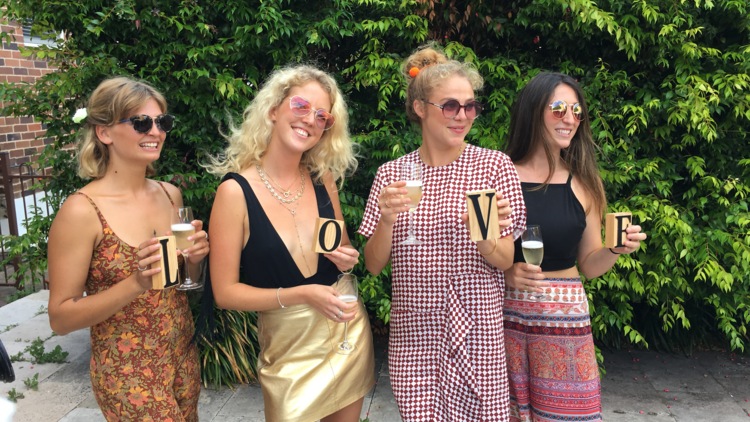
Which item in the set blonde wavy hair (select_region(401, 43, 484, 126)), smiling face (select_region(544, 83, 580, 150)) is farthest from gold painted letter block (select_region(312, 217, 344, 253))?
smiling face (select_region(544, 83, 580, 150))

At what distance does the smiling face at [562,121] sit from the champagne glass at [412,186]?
74 cm

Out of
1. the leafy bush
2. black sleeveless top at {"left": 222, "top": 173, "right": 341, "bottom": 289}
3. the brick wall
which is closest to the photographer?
black sleeveless top at {"left": 222, "top": 173, "right": 341, "bottom": 289}

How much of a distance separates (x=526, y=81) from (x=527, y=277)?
2288 millimetres

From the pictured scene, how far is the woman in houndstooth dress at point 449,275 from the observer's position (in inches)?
89.7

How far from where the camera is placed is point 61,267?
2033 mm

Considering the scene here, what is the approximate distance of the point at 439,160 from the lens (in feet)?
7.88

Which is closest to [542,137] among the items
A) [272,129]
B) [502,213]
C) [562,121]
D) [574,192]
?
[562,121]

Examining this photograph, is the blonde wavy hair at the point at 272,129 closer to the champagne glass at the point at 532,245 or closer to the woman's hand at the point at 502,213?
the woman's hand at the point at 502,213

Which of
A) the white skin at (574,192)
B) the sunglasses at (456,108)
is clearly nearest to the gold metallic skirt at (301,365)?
the white skin at (574,192)

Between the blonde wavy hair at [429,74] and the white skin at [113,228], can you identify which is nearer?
the white skin at [113,228]

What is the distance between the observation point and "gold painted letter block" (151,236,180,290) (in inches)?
74.2

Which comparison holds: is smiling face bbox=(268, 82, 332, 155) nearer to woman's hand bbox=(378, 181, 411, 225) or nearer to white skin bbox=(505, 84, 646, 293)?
woman's hand bbox=(378, 181, 411, 225)

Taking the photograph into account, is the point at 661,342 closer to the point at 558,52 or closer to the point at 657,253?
the point at 657,253

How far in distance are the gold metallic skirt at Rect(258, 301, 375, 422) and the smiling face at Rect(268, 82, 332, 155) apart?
737 mm
